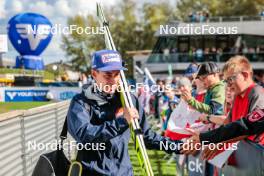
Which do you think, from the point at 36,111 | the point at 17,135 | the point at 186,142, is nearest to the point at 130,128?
the point at 186,142

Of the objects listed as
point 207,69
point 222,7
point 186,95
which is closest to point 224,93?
point 207,69

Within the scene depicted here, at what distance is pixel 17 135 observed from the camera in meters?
6.32

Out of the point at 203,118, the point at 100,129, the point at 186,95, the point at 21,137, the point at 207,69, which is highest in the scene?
the point at 207,69

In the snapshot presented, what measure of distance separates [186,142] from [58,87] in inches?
1028

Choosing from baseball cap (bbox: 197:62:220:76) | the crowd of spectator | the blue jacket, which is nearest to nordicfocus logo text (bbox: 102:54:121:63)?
the blue jacket

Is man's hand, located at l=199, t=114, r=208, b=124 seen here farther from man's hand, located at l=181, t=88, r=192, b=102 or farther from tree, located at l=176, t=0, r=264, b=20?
tree, located at l=176, t=0, r=264, b=20

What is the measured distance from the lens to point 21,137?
654 cm

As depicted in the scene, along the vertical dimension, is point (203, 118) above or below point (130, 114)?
below

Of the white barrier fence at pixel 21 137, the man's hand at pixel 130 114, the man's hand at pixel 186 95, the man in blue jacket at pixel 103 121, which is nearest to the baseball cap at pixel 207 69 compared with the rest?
the man's hand at pixel 186 95

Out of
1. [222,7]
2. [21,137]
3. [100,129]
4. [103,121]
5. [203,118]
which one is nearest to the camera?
[100,129]

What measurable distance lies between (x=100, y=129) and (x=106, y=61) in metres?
0.53

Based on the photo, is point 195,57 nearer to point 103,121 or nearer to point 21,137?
point 21,137

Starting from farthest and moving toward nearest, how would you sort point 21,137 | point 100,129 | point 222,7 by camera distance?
point 222,7, point 21,137, point 100,129

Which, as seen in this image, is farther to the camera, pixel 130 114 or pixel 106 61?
pixel 106 61
